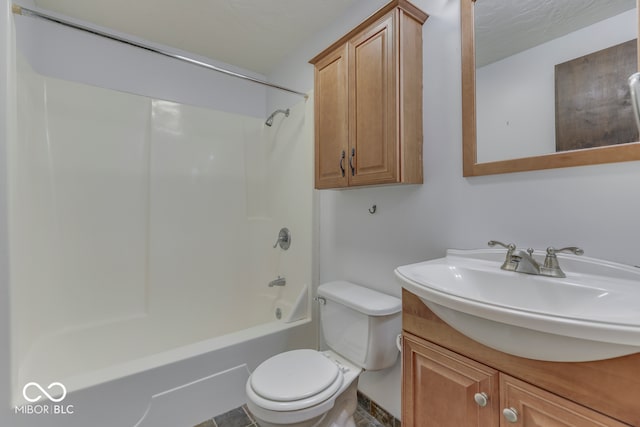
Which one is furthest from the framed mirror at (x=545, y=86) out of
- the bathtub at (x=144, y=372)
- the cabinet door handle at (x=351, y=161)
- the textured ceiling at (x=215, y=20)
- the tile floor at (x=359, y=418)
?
the bathtub at (x=144, y=372)

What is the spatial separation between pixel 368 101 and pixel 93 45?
80.4 inches

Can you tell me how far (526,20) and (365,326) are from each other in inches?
54.0

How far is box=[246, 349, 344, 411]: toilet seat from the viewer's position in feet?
3.43

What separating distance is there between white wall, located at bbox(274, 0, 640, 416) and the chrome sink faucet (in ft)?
0.28

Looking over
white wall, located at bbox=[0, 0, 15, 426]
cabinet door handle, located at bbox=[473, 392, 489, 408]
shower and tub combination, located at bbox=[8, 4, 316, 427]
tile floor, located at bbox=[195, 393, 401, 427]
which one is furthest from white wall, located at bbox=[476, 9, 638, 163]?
white wall, located at bbox=[0, 0, 15, 426]

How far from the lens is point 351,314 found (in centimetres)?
135

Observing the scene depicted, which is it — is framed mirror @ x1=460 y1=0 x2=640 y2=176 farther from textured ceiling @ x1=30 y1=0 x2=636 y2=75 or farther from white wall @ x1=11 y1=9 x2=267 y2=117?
white wall @ x1=11 y1=9 x2=267 y2=117

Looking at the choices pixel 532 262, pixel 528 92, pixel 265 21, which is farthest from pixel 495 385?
pixel 265 21

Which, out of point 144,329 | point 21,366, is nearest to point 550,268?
point 21,366

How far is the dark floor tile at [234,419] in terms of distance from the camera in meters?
1.46

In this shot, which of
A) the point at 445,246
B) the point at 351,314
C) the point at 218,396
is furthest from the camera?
the point at 218,396

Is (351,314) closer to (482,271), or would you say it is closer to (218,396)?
(482,271)

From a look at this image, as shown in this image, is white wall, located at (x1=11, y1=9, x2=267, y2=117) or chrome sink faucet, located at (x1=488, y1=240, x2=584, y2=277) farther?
white wall, located at (x1=11, y1=9, x2=267, y2=117)

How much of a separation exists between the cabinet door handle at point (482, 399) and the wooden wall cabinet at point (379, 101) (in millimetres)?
785
